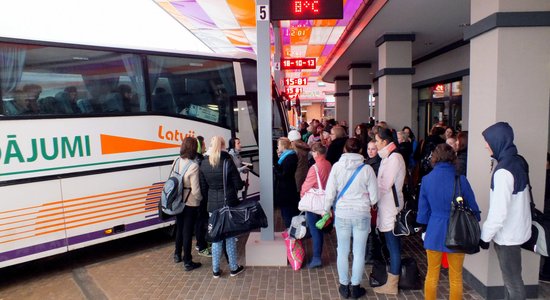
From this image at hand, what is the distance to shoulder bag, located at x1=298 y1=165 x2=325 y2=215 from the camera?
14.9 ft

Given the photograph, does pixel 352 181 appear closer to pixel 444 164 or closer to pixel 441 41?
pixel 444 164

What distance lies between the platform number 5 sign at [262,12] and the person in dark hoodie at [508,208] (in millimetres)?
3090

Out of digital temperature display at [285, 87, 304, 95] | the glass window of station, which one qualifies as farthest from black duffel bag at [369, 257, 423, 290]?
digital temperature display at [285, 87, 304, 95]

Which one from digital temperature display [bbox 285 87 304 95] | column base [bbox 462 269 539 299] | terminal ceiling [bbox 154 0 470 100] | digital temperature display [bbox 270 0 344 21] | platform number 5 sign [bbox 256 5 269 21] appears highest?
terminal ceiling [bbox 154 0 470 100]

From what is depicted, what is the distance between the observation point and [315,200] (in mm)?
4570

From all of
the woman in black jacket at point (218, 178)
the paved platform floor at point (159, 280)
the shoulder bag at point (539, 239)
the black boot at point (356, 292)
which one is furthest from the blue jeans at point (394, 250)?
the woman in black jacket at point (218, 178)

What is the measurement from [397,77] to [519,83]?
6.03 m

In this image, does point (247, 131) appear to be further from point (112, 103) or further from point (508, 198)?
point (508, 198)

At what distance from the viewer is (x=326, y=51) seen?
1595 centimetres

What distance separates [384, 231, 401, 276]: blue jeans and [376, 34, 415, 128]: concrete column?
599cm

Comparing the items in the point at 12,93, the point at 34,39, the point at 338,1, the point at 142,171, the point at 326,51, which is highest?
the point at 326,51

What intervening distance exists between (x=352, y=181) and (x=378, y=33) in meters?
6.71

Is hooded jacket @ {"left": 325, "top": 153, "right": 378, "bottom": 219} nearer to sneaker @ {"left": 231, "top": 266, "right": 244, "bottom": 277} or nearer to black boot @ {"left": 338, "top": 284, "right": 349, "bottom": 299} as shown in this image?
black boot @ {"left": 338, "top": 284, "right": 349, "bottom": 299}

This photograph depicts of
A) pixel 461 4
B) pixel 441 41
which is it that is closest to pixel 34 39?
pixel 461 4
